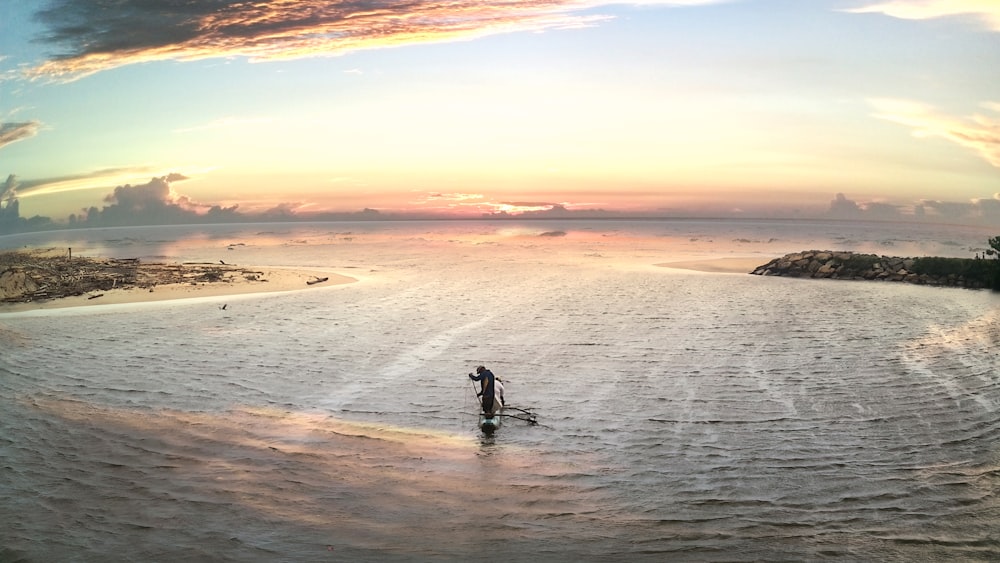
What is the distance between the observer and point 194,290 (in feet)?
178

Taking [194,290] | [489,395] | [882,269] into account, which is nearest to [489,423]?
[489,395]

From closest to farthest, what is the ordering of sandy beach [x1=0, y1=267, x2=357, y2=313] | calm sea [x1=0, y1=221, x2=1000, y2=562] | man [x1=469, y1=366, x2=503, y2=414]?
calm sea [x1=0, y1=221, x2=1000, y2=562]
man [x1=469, y1=366, x2=503, y2=414]
sandy beach [x1=0, y1=267, x2=357, y2=313]

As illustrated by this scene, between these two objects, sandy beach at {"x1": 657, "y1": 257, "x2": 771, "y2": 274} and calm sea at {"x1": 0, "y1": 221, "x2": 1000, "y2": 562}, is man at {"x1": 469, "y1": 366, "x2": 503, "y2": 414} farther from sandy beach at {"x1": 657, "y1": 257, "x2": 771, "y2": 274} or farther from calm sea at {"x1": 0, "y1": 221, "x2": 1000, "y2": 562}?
sandy beach at {"x1": 657, "y1": 257, "x2": 771, "y2": 274}

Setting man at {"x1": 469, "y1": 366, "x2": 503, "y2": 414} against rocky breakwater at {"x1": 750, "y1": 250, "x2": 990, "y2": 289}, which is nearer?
man at {"x1": 469, "y1": 366, "x2": 503, "y2": 414}

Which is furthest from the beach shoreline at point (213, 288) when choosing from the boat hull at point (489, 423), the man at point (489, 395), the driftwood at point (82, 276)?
the boat hull at point (489, 423)

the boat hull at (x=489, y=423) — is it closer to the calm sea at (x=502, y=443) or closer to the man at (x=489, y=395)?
the man at (x=489, y=395)

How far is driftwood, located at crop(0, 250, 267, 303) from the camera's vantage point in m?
48.2

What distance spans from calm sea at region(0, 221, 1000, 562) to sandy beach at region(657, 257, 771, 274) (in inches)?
1618

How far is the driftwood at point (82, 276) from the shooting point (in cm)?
4825

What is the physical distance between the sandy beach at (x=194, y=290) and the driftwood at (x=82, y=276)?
0.88m

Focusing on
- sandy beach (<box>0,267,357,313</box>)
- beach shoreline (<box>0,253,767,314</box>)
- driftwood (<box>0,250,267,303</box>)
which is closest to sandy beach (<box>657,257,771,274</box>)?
beach shoreline (<box>0,253,767,314</box>)

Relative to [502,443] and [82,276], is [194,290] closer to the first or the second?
[82,276]

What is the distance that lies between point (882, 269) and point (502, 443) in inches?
2380

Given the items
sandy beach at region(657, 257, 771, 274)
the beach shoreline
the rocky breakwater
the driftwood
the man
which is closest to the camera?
the man
